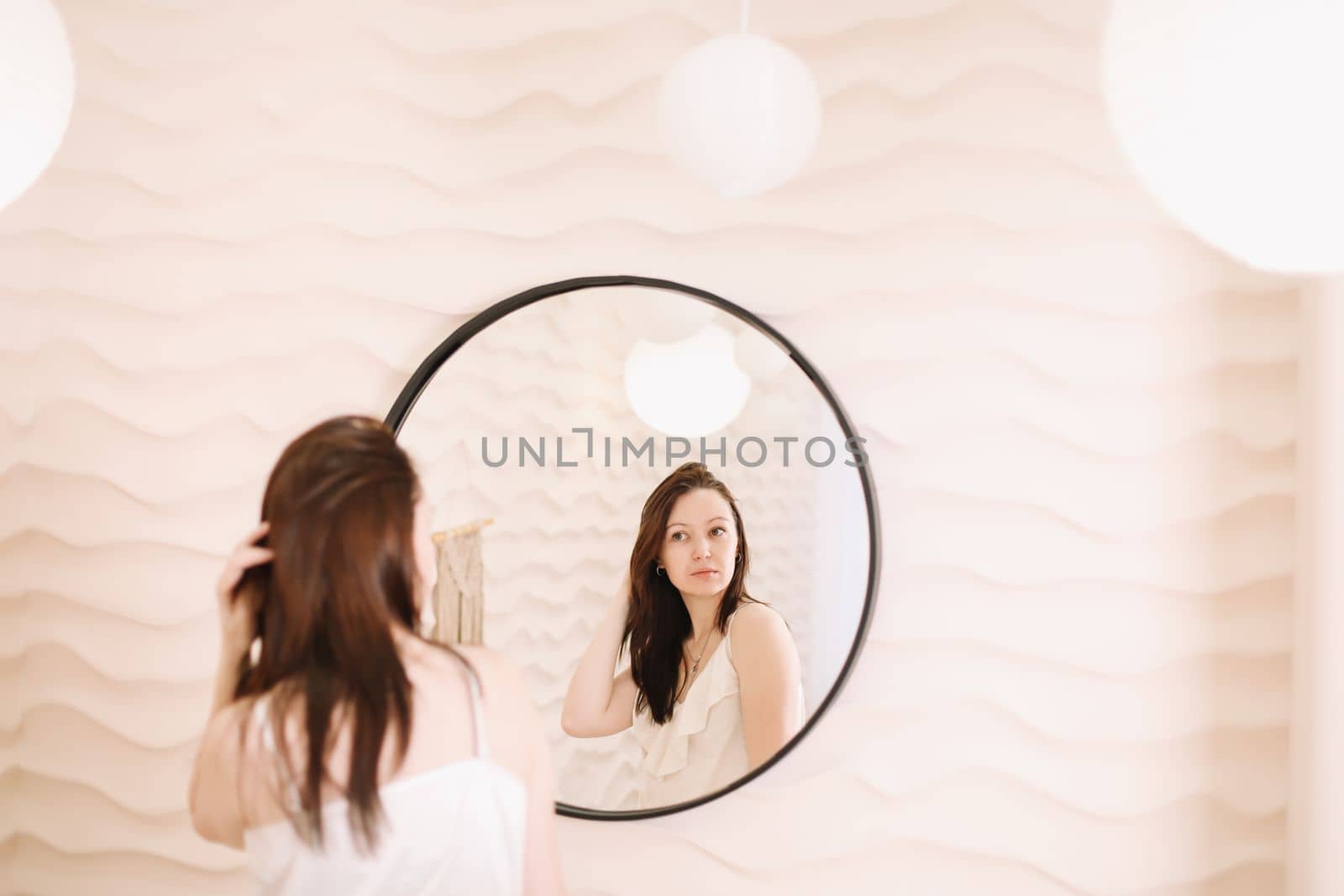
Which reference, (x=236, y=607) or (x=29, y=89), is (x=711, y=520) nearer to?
(x=236, y=607)

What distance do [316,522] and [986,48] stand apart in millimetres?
1148

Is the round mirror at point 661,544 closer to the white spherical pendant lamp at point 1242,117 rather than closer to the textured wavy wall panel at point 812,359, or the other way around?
the textured wavy wall panel at point 812,359

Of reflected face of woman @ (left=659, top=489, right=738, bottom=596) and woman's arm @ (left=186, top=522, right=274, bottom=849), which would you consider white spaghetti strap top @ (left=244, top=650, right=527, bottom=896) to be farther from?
reflected face of woman @ (left=659, top=489, right=738, bottom=596)

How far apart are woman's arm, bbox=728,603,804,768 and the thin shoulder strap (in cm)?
51

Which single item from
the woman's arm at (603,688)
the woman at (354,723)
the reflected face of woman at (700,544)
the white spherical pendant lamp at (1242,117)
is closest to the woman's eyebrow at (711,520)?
the reflected face of woman at (700,544)

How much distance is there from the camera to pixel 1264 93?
2.14ft

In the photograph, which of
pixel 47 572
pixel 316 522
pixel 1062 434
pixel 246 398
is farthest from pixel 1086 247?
pixel 47 572

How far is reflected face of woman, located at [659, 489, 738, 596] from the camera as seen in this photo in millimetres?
1455

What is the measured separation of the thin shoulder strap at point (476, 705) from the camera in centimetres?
101

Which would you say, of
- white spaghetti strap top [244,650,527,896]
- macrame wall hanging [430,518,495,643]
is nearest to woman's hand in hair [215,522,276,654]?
white spaghetti strap top [244,650,527,896]

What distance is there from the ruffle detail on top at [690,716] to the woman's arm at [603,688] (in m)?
0.03

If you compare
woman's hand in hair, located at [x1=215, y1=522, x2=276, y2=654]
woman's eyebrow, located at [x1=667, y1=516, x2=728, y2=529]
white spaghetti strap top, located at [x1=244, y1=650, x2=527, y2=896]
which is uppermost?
woman's eyebrow, located at [x1=667, y1=516, x2=728, y2=529]

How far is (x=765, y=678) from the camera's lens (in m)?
1.44

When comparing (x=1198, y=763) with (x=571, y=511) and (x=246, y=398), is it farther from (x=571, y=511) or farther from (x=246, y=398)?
(x=246, y=398)
